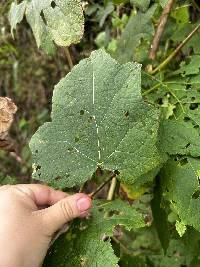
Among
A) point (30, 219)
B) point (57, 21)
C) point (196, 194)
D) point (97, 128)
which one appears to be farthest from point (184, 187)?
point (57, 21)


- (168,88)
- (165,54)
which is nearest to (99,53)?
(168,88)

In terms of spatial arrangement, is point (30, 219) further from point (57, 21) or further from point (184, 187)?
point (57, 21)

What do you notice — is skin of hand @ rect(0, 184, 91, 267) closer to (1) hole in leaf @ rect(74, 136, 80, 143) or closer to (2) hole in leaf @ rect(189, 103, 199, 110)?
(1) hole in leaf @ rect(74, 136, 80, 143)

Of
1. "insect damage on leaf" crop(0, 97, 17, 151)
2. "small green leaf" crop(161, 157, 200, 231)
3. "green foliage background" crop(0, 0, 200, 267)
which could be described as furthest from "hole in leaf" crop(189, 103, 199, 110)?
"insect damage on leaf" crop(0, 97, 17, 151)

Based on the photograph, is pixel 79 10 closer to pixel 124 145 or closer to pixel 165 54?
pixel 124 145

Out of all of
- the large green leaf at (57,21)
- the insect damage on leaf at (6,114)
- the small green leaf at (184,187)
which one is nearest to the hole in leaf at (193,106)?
the small green leaf at (184,187)

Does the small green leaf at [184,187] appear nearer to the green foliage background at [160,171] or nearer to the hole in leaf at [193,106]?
the green foliage background at [160,171]
